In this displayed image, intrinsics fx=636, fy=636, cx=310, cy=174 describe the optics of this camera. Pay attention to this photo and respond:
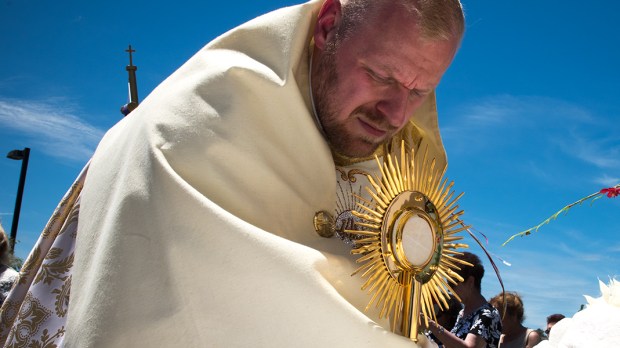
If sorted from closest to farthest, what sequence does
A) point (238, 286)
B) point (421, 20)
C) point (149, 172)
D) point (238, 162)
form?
point (238, 286), point (149, 172), point (238, 162), point (421, 20)

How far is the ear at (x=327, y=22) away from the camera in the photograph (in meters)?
2.30

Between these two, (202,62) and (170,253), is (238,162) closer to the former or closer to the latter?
(170,253)

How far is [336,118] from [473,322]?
2.83 meters

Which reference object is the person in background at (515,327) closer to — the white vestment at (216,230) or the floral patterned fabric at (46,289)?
the white vestment at (216,230)

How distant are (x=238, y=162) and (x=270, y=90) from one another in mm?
311

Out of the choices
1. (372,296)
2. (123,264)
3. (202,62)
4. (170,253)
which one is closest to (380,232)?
(372,296)

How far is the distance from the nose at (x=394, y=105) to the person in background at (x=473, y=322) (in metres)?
2.41

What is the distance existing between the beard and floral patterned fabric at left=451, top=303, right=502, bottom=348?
8.63 ft

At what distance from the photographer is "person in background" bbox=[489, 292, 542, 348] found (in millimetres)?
5652

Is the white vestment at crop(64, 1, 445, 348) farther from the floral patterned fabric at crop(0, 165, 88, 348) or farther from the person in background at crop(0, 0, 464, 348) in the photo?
the floral patterned fabric at crop(0, 165, 88, 348)

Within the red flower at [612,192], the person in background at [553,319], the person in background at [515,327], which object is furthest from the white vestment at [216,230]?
the person in background at [553,319]

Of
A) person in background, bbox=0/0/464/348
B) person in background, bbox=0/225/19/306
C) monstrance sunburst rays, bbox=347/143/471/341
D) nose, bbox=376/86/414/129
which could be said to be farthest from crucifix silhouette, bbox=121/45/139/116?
monstrance sunburst rays, bbox=347/143/471/341

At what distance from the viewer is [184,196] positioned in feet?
5.09

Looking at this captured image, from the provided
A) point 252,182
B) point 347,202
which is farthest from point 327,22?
point 252,182
